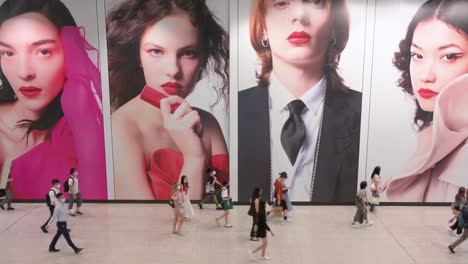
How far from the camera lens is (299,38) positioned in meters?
12.2

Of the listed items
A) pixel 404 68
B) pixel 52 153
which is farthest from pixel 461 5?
pixel 52 153

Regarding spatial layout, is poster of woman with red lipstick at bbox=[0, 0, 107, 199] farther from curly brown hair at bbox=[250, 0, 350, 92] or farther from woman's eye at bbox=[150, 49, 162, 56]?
curly brown hair at bbox=[250, 0, 350, 92]

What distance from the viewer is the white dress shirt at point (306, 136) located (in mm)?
12484

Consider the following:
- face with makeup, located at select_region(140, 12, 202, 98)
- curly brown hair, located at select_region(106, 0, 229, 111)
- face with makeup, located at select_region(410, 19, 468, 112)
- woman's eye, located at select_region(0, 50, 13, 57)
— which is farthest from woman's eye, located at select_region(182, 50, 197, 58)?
face with makeup, located at select_region(410, 19, 468, 112)

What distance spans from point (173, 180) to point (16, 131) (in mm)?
4369

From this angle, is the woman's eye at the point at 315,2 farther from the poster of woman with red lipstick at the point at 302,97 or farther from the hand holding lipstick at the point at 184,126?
the hand holding lipstick at the point at 184,126

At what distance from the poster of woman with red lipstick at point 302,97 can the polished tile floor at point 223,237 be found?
894 mm

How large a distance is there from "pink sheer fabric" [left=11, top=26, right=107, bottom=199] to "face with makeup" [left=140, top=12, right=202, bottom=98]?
1.48 metres

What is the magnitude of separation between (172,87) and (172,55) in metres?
0.82

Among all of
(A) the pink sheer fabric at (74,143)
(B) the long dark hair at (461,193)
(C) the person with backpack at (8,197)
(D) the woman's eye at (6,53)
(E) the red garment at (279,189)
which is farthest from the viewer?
(C) the person with backpack at (8,197)

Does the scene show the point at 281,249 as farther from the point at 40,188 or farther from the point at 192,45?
the point at 40,188

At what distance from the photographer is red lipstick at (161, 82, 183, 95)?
12.5 meters

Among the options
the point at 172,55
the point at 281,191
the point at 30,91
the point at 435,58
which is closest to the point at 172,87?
the point at 172,55

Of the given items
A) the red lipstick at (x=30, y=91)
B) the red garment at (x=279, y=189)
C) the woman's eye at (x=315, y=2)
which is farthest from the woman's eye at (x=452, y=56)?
the red lipstick at (x=30, y=91)
